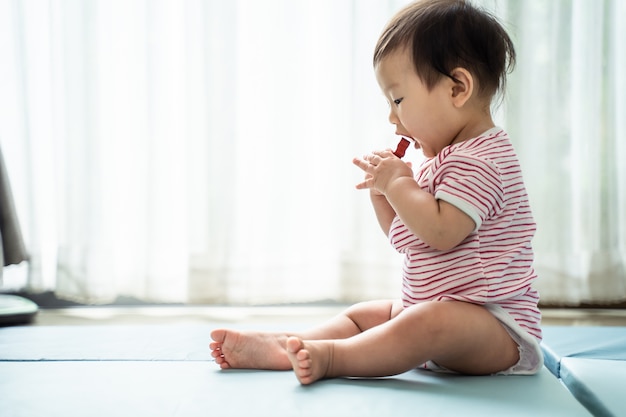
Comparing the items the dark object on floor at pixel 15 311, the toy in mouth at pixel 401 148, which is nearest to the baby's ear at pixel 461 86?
the toy in mouth at pixel 401 148

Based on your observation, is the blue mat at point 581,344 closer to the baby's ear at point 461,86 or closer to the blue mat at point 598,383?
the blue mat at point 598,383

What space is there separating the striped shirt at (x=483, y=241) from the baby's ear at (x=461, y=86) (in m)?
0.06

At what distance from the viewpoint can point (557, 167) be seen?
6.75 ft

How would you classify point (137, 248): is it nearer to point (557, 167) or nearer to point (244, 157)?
point (244, 157)

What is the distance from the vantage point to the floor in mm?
1942

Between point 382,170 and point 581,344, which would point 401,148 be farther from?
point 581,344

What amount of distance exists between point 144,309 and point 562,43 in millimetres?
1376

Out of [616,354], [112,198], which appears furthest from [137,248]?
[616,354]

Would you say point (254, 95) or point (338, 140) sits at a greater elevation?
point (254, 95)

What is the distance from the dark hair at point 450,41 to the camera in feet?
3.53

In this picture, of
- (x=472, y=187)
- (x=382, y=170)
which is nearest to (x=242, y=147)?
(x=382, y=170)

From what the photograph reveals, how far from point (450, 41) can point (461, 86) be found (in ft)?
0.22

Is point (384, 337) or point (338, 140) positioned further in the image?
point (338, 140)

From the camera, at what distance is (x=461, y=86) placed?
1.09 m
